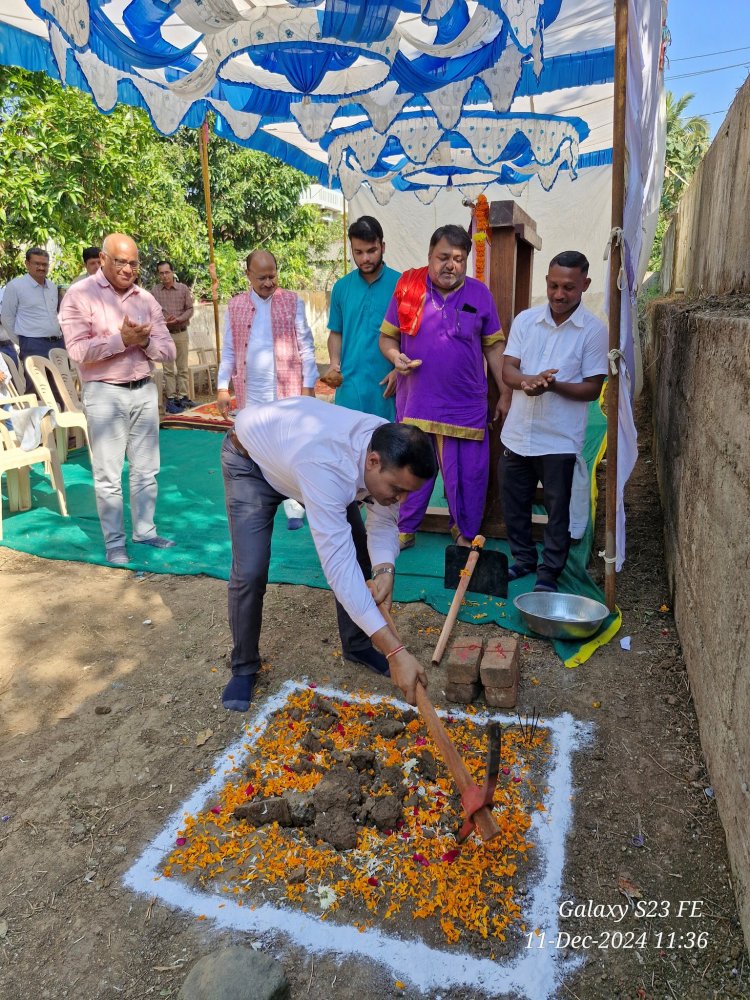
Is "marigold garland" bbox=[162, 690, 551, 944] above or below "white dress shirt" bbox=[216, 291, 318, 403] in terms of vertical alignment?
below

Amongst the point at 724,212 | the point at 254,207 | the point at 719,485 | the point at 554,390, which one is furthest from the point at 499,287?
the point at 254,207

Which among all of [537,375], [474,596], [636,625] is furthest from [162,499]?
[636,625]

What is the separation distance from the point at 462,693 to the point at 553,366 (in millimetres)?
1858

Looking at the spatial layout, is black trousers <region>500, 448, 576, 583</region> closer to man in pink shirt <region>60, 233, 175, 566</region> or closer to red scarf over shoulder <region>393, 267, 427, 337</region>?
red scarf over shoulder <region>393, 267, 427, 337</region>

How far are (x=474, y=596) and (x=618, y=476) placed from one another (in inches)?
43.5

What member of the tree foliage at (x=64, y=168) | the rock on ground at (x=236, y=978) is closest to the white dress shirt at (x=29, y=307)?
the tree foliage at (x=64, y=168)

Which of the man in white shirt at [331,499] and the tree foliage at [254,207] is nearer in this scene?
the man in white shirt at [331,499]

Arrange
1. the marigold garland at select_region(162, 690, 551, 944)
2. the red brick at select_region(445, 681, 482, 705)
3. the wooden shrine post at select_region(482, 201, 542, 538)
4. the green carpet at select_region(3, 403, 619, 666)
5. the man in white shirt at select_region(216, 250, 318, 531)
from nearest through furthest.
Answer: the marigold garland at select_region(162, 690, 551, 944), the red brick at select_region(445, 681, 482, 705), the green carpet at select_region(3, 403, 619, 666), the wooden shrine post at select_region(482, 201, 542, 538), the man in white shirt at select_region(216, 250, 318, 531)

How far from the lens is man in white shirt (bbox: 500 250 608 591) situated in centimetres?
374

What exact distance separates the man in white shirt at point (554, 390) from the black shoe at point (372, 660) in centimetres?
112

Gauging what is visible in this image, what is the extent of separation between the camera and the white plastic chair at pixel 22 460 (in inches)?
204

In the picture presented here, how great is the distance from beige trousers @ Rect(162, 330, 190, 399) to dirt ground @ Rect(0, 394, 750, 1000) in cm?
635

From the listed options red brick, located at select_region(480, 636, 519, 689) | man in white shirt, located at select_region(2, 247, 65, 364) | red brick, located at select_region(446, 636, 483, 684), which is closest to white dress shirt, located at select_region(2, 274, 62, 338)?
man in white shirt, located at select_region(2, 247, 65, 364)

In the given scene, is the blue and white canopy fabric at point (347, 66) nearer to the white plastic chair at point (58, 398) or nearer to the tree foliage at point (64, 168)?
the tree foliage at point (64, 168)
